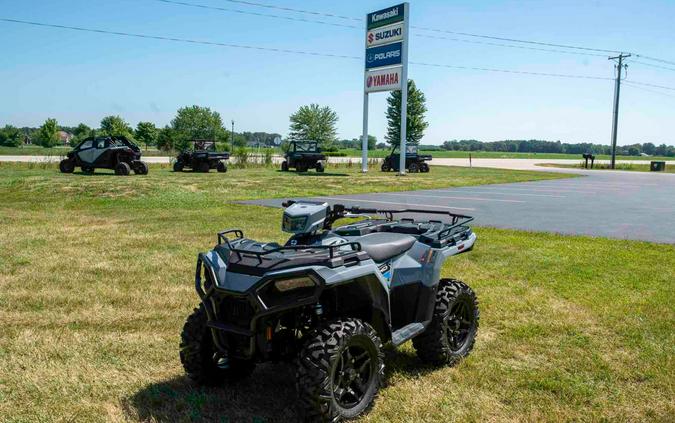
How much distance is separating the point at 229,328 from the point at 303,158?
89.8 ft

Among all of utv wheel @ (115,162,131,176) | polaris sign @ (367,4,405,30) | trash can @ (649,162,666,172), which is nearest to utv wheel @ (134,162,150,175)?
utv wheel @ (115,162,131,176)

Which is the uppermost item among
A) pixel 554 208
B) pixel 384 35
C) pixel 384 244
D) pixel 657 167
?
pixel 384 35

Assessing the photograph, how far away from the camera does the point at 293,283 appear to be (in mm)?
2924

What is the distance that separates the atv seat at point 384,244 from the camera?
334 centimetres

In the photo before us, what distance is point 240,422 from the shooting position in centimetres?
A: 308

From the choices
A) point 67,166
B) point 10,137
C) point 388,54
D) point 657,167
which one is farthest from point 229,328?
point 10,137

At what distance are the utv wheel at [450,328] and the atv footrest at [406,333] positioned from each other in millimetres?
203

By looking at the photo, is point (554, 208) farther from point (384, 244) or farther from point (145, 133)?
point (145, 133)

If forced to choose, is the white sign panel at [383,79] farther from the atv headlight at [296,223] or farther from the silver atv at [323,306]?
the atv headlight at [296,223]

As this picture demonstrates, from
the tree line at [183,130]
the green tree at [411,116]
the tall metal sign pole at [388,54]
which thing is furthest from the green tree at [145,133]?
the tall metal sign pole at [388,54]

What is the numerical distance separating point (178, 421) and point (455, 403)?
1.53m

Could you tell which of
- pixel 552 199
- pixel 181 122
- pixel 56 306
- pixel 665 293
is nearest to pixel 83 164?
pixel 552 199

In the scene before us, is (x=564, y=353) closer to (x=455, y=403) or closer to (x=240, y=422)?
(x=455, y=403)

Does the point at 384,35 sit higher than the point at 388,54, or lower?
higher
